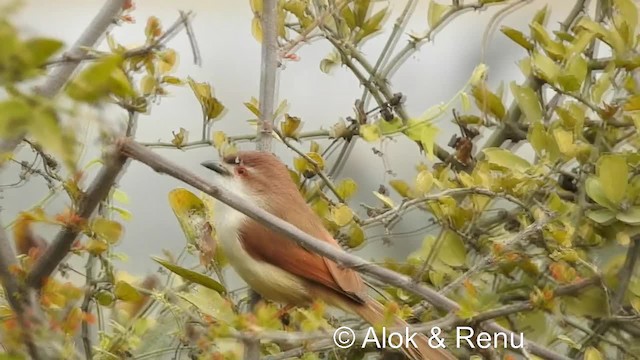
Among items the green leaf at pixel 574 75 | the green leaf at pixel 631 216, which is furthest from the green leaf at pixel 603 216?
the green leaf at pixel 574 75

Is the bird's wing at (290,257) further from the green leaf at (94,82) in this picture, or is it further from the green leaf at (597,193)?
the green leaf at (94,82)

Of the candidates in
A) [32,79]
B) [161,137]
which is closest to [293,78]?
[161,137]

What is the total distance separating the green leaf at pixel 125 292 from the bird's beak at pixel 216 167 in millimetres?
430

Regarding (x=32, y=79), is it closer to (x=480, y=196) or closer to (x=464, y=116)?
(x=480, y=196)

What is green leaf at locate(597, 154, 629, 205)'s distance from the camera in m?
1.15

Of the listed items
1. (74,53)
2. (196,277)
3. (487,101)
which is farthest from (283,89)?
(74,53)

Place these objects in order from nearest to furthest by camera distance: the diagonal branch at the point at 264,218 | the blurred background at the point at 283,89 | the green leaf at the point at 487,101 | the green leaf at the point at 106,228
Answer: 1. the diagonal branch at the point at 264,218
2. the green leaf at the point at 106,228
3. the green leaf at the point at 487,101
4. the blurred background at the point at 283,89

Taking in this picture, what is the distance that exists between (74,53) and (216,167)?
689mm

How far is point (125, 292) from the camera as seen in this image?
0.92 m

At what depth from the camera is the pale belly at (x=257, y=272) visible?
1266 millimetres

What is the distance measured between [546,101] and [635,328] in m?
0.42

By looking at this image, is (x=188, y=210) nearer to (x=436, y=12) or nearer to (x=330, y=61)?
(x=330, y=61)

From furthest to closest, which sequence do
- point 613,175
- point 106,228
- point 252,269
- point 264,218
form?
1. point 252,269
2. point 613,175
3. point 106,228
4. point 264,218

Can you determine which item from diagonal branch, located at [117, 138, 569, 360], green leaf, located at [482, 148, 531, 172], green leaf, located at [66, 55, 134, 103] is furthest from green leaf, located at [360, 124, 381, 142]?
green leaf, located at [66, 55, 134, 103]
